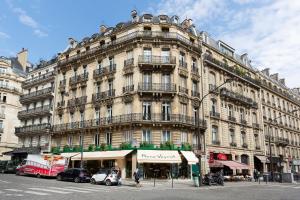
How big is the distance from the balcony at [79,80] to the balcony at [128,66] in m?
6.10

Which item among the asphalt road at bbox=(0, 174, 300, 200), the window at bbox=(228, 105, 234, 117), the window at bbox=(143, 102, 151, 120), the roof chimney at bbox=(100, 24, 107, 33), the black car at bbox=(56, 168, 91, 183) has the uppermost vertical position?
the roof chimney at bbox=(100, 24, 107, 33)

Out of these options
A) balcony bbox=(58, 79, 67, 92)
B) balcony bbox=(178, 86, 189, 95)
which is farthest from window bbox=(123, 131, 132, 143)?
balcony bbox=(58, 79, 67, 92)

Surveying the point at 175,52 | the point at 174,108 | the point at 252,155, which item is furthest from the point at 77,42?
the point at 252,155

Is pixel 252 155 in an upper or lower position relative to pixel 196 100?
lower

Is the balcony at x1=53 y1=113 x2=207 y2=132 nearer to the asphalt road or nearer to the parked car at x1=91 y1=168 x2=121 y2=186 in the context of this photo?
the parked car at x1=91 y1=168 x2=121 y2=186

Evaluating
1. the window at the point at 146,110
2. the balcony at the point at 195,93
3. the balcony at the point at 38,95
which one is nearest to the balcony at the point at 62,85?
the balcony at the point at 38,95

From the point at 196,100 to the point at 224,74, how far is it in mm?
8091

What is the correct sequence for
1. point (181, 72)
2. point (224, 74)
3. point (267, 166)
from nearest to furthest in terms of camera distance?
point (181, 72)
point (224, 74)
point (267, 166)

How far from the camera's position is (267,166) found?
4412 centimetres

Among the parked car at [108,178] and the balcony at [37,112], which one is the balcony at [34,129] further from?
the parked car at [108,178]

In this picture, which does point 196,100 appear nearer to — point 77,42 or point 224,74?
point 224,74

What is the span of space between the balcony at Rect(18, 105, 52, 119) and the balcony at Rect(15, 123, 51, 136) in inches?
59.5

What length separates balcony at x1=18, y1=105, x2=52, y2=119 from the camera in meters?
40.3

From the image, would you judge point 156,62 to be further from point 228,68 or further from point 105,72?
point 228,68
